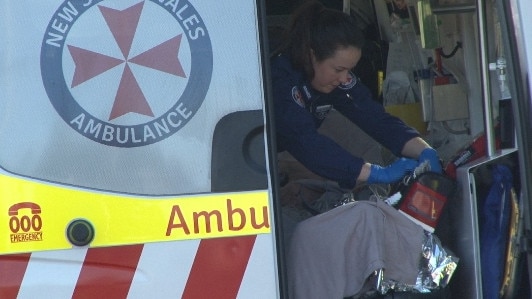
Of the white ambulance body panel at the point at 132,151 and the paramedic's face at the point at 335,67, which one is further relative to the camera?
the paramedic's face at the point at 335,67

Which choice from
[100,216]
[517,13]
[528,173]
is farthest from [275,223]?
[517,13]

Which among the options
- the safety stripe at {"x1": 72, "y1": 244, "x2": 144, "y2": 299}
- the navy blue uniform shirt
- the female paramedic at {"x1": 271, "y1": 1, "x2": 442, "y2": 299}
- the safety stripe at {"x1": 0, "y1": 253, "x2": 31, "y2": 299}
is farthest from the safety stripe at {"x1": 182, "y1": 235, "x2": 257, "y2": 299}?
the navy blue uniform shirt

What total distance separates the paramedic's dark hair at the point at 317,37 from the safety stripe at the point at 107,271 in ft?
3.80

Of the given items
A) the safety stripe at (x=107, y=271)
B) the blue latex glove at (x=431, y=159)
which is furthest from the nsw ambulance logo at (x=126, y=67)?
the blue latex glove at (x=431, y=159)

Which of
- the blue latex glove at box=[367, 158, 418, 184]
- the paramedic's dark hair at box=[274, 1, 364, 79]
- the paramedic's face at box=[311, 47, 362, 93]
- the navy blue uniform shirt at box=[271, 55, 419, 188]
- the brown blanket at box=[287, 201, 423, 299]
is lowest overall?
the brown blanket at box=[287, 201, 423, 299]

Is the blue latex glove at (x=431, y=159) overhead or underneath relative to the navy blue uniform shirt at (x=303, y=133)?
underneath

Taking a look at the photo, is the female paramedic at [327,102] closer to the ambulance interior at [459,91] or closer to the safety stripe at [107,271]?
the ambulance interior at [459,91]

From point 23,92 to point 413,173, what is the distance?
136cm

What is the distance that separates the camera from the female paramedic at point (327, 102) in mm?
3066

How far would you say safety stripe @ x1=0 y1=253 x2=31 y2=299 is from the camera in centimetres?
235

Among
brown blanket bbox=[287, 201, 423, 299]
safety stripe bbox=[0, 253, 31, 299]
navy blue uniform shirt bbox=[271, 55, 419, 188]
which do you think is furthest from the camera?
navy blue uniform shirt bbox=[271, 55, 419, 188]

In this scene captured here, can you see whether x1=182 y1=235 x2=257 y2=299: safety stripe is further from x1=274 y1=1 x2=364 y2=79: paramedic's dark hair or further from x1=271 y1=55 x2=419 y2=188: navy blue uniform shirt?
x1=274 y1=1 x2=364 y2=79: paramedic's dark hair

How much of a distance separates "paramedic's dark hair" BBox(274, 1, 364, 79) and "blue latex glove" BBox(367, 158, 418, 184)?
468mm

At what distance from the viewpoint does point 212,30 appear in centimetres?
248
